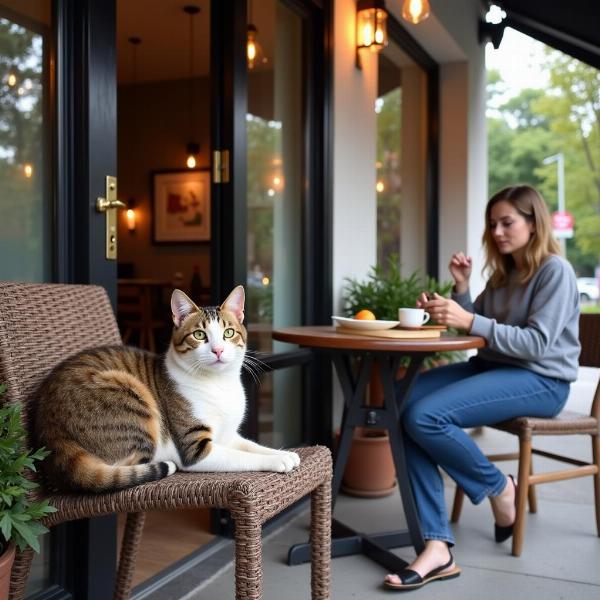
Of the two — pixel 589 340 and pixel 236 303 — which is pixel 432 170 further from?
pixel 236 303

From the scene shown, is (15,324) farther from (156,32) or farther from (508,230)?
(156,32)

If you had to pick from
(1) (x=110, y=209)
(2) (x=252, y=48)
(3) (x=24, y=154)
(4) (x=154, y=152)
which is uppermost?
(4) (x=154, y=152)

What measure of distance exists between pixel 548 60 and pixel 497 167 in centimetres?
1040

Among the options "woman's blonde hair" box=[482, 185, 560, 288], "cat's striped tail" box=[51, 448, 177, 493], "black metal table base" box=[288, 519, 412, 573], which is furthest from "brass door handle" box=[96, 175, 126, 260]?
"woman's blonde hair" box=[482, 185, 560, 288]

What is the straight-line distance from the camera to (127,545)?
1757 mm

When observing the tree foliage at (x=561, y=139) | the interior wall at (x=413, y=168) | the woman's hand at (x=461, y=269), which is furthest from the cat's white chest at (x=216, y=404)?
the tree foliage at (x=561, y=139)

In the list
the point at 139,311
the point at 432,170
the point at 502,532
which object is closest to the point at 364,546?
the point at 502,532

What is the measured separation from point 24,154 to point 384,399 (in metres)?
1.36

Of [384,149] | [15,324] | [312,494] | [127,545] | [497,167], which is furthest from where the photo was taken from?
[497,167]

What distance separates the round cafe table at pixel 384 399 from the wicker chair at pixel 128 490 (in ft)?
1.84

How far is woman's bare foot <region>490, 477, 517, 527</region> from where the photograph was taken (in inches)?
97.9

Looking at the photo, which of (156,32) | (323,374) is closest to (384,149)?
(323,374)

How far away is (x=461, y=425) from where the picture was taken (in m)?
2.34

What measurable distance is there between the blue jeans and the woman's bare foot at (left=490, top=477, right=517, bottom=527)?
4.2 inches
